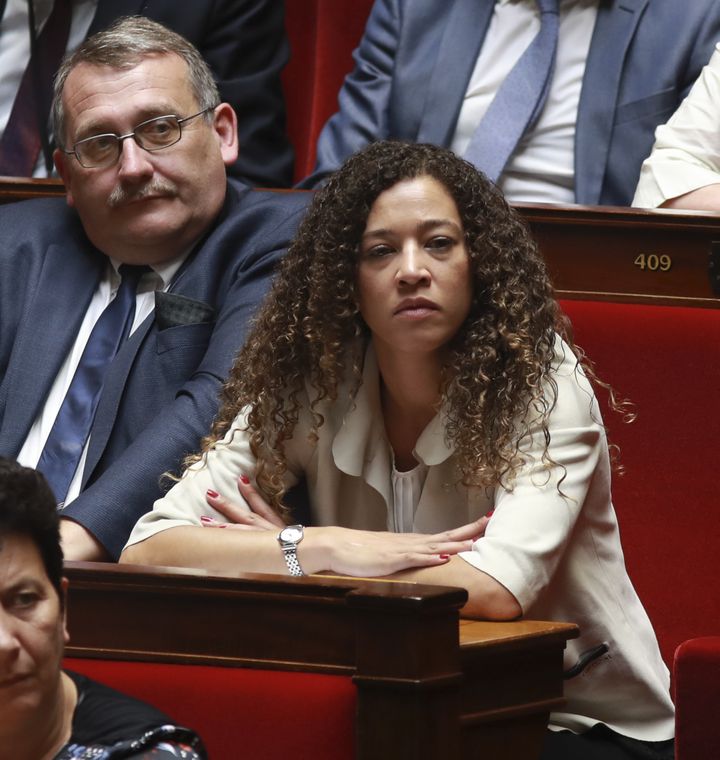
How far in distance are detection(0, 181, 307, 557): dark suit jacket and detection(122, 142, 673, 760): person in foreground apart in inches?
3.2

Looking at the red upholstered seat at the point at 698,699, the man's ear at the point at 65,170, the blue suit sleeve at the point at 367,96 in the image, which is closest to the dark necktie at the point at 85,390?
the man's ear at the point at 65,170

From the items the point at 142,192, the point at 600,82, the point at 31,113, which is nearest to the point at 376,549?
the point at 142,192

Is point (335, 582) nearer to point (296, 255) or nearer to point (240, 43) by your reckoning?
point (296, 255)

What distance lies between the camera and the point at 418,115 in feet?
5.85

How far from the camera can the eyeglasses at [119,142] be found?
1548 mm

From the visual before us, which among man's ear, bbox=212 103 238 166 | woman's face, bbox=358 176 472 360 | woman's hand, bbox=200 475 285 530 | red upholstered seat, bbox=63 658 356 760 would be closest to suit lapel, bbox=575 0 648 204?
man's ear, bbox=212 103 238 166

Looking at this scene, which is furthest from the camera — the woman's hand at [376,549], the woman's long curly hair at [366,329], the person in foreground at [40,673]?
the woman's long curly hair at [366,329]

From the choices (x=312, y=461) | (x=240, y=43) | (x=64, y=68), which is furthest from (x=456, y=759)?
(x=240, y=43)

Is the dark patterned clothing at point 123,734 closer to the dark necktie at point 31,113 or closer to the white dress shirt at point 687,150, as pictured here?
the white dress shirt at point 687,150

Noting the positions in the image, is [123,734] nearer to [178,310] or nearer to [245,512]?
[245,512]

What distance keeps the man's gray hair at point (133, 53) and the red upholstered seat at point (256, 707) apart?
823mm

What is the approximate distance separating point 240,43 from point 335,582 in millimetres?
1132

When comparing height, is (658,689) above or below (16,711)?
below

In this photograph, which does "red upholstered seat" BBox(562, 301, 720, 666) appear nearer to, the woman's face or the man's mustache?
the woman's face
